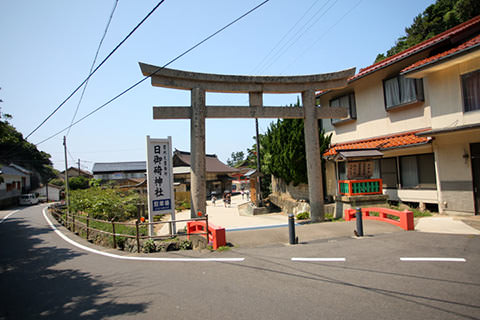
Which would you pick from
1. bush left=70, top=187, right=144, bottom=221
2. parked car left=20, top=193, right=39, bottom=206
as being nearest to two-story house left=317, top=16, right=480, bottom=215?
bush left=70, top=187, right=144, bottom=221

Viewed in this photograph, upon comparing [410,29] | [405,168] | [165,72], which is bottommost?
[405,168]

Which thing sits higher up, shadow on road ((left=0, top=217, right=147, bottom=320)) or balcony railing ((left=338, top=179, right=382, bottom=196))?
balcony railing ((left=338, top=179, right=382, bottom=196))

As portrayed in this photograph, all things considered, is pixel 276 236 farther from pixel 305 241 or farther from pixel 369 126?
pixel 369 126

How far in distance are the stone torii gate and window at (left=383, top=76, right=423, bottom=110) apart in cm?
261

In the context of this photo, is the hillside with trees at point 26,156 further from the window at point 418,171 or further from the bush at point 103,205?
the window at point 418,171

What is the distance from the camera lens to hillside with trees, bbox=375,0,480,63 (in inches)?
973

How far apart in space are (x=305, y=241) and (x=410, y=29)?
118ft

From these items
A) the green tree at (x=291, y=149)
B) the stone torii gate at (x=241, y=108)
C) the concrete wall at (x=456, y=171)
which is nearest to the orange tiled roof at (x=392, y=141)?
the concrete wall at (x=456, y=171)

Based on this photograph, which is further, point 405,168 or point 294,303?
point 405,168

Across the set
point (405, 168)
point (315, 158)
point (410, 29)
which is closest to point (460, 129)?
point (405, 168)

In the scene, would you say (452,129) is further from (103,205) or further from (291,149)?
(103,205)

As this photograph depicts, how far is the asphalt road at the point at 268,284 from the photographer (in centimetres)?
409

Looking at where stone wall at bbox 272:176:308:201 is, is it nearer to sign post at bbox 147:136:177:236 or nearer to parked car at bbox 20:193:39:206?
sign post at bbox 147:136:177:236

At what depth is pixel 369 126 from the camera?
15.0 meters
